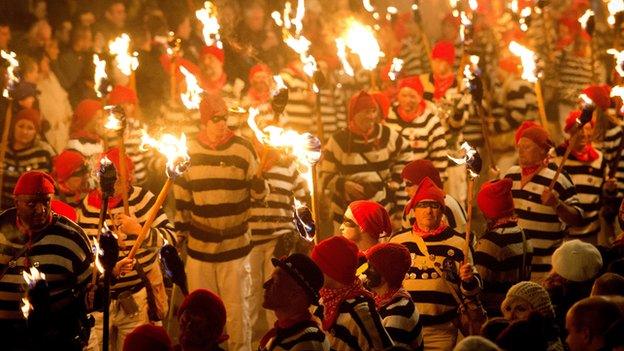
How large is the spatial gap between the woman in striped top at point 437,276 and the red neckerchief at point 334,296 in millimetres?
1358

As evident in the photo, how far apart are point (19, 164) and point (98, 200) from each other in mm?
3486

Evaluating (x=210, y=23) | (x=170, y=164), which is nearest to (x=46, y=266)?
(x=170, y=164)

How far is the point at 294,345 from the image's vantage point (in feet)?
22.5

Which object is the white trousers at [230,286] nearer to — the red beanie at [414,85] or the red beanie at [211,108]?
the red beanie at [211,108]

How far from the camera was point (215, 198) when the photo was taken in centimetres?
1114

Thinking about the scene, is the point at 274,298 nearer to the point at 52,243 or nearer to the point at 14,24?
the point at 52,243

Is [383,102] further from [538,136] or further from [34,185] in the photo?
[34,185]

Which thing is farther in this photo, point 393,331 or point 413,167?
point 413,167

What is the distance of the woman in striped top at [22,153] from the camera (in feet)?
43.9

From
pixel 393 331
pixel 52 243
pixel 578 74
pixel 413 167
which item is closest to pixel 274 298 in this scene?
pixel 393 331

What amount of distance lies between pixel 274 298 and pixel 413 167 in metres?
4.00

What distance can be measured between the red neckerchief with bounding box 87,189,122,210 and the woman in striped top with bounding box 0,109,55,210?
A: 317 cm

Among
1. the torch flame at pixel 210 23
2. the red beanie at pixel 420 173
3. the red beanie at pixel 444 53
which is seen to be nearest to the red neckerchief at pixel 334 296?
the red beanie at pixel 420 173

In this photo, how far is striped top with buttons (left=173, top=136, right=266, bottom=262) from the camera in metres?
11.1
